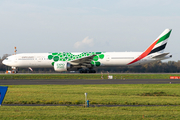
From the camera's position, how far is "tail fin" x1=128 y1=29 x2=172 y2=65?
152 ft

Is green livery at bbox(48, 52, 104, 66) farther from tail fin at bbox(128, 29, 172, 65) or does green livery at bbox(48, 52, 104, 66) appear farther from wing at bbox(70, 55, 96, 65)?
tail fin at bbox(128, 29, 172, 65)

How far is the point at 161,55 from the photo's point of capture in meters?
44.8

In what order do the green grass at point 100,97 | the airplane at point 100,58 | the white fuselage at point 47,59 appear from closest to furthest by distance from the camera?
the green grass at point 100,97, the airplane at point 100,58, the white fuselage at point 47,59

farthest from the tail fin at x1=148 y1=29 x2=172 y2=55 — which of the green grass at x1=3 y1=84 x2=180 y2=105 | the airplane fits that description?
the green grass at x1=3 y1=84 x2=180 y2=105

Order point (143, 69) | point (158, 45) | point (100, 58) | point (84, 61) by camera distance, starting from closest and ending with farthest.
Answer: point (84, 61) < point (158, 45) < point (100, 58) < point (143, 69)

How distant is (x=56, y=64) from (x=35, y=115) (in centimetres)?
3564

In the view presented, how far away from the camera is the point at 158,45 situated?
153 feet

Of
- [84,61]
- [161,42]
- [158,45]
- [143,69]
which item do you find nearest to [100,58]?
[84,61]

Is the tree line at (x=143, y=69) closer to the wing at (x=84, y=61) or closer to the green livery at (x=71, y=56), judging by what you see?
the green livery at (x=71, y=56)

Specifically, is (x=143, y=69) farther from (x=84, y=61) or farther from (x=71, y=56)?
(x=71, y=56)

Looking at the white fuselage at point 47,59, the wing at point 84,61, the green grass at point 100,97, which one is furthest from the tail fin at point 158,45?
the green grass at point 100,97

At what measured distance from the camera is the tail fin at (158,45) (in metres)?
46.4

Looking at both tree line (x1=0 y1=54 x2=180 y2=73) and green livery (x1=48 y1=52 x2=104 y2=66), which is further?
tree line (x1=0 y1=54 x2=180 y2=73)

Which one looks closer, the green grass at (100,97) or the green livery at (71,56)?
the green grass at (100,97)
